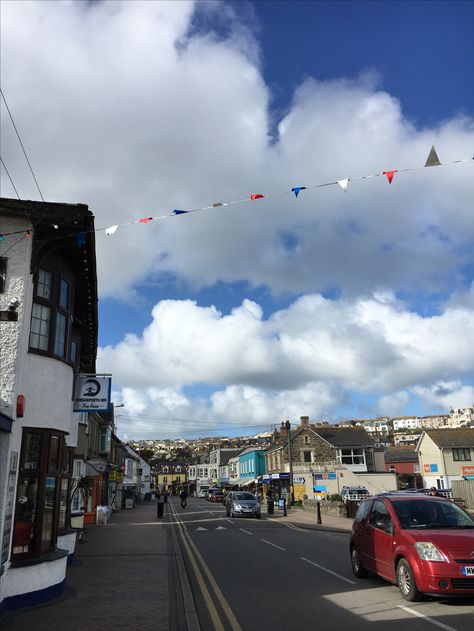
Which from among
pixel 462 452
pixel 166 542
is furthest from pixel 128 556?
pixel 462 452

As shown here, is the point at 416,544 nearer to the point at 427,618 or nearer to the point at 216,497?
the point at 427,618

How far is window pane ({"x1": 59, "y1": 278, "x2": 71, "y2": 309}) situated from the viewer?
9.84 meters

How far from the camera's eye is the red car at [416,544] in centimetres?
735

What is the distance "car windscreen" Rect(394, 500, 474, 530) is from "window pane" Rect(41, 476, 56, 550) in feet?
19.6

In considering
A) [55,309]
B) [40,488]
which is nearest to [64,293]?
[55,309]

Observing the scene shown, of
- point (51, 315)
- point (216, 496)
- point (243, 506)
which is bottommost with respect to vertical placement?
point (216, 496)

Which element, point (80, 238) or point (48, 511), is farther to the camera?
point (80, 238)

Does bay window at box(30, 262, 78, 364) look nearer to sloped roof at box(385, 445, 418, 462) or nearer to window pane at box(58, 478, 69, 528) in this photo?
window pane at box(58, 478, 69, 528)

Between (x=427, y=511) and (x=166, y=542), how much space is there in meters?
12.3

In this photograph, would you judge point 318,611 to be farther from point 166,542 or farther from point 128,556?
point 166,542

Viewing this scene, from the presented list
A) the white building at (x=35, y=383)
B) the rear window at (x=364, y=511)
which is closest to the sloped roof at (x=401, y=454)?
the rear window at (x=364, y=511)

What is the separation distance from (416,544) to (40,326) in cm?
712

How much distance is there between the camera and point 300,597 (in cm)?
888

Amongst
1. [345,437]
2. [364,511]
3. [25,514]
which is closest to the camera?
[25,514]
